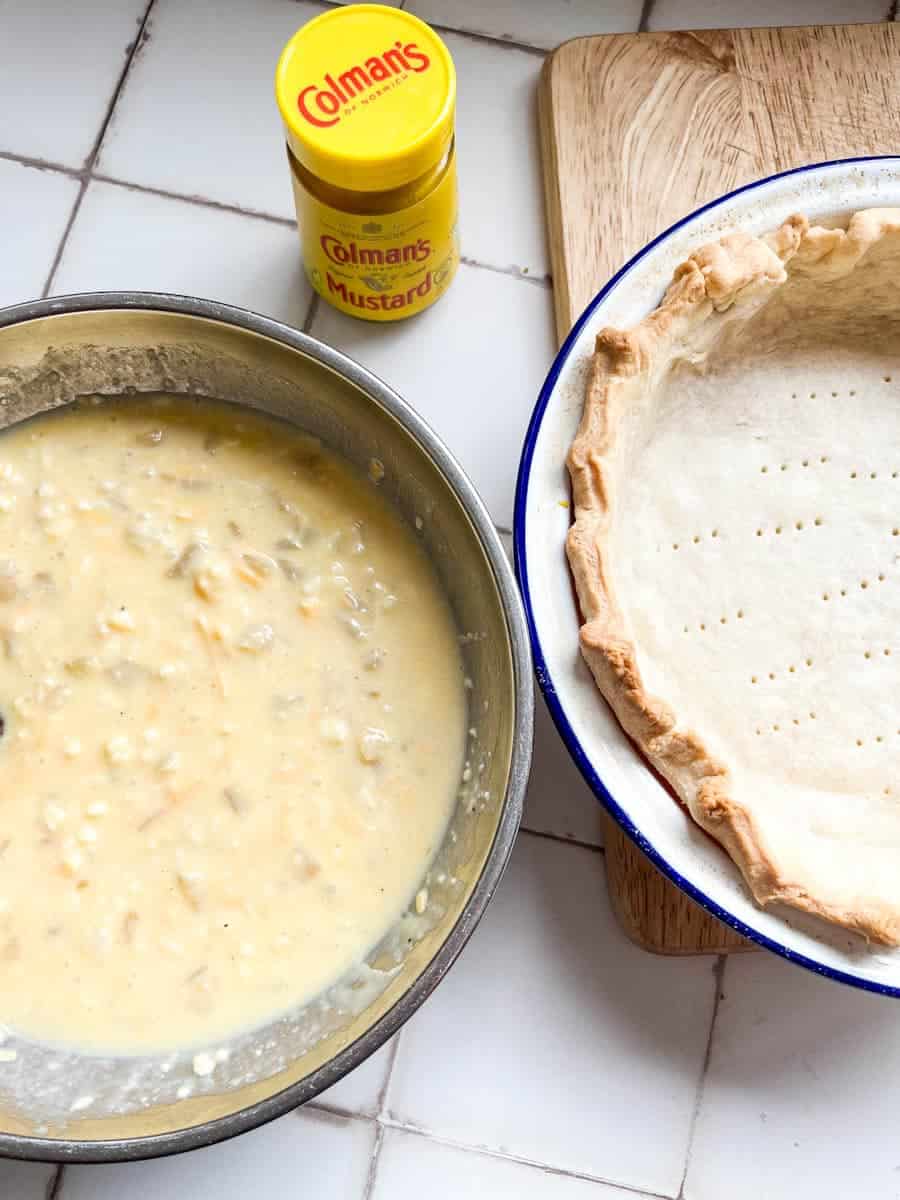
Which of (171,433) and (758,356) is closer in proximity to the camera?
(171,433)

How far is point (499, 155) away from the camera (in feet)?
4.63

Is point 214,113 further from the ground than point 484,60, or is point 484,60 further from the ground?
point 484,60

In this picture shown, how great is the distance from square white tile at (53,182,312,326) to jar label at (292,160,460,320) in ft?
0.17

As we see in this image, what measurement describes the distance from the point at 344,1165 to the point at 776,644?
0.70 meters

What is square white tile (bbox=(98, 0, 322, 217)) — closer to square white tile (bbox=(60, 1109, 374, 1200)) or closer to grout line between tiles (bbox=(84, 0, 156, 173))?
grout line between tiles (bbox=(84, 0, 156, 173))

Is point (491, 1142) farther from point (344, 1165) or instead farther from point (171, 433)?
point (171, 433)

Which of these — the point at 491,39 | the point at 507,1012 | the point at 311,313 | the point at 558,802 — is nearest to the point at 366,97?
the point at 311,313

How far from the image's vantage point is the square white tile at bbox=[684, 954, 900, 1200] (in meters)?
1.25

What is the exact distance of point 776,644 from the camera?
4.10ft

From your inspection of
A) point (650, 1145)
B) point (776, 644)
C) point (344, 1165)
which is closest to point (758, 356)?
point (776, 644)

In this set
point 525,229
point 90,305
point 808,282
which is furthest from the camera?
point 525,229

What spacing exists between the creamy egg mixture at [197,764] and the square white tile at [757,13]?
815 mm

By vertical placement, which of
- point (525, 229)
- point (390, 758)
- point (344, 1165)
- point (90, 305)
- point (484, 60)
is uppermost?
point (484, 60)

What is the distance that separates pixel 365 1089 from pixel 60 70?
3.93ft
